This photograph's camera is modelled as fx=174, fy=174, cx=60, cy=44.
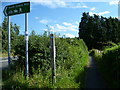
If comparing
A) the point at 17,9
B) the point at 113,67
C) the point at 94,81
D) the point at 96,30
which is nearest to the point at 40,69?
the point at 94,81

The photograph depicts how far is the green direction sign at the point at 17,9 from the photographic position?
697 centimetres

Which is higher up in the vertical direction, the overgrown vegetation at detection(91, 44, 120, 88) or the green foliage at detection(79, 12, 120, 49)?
the green foliage at detection(79, 12, 120, 49)

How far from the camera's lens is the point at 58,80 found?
6.28 meters

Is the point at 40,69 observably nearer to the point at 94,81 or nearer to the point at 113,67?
the point at 94,81

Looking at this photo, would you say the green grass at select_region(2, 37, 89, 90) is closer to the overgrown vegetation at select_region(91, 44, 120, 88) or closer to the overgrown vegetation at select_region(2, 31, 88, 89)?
the overgrown vegetation at select_region(2, 31, 88, 89)

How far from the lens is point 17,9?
7.29 metres

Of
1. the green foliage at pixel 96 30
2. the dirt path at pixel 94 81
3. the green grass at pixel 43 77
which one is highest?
the green foliage at pixel 96 30

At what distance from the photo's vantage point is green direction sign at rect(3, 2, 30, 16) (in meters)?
6.97

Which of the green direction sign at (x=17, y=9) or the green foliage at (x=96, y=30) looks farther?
the green foliage at (x=96, y=30)

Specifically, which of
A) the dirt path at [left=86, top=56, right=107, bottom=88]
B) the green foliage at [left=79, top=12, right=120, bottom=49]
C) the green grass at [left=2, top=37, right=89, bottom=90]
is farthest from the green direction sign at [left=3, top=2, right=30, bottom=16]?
the green foliage at [left=79, top=12, right=120, bottom=49]

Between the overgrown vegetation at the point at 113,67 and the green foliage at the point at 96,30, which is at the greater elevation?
the green foliage at the point at 96,30

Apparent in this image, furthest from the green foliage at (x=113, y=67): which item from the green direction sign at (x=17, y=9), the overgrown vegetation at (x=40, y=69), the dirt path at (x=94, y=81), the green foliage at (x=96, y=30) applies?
the green foliage at (x=96, y=30)

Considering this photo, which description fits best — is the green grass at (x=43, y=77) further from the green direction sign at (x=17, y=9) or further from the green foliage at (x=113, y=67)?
the green direction sign at (x=17, y=9)

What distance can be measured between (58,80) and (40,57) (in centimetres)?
157
